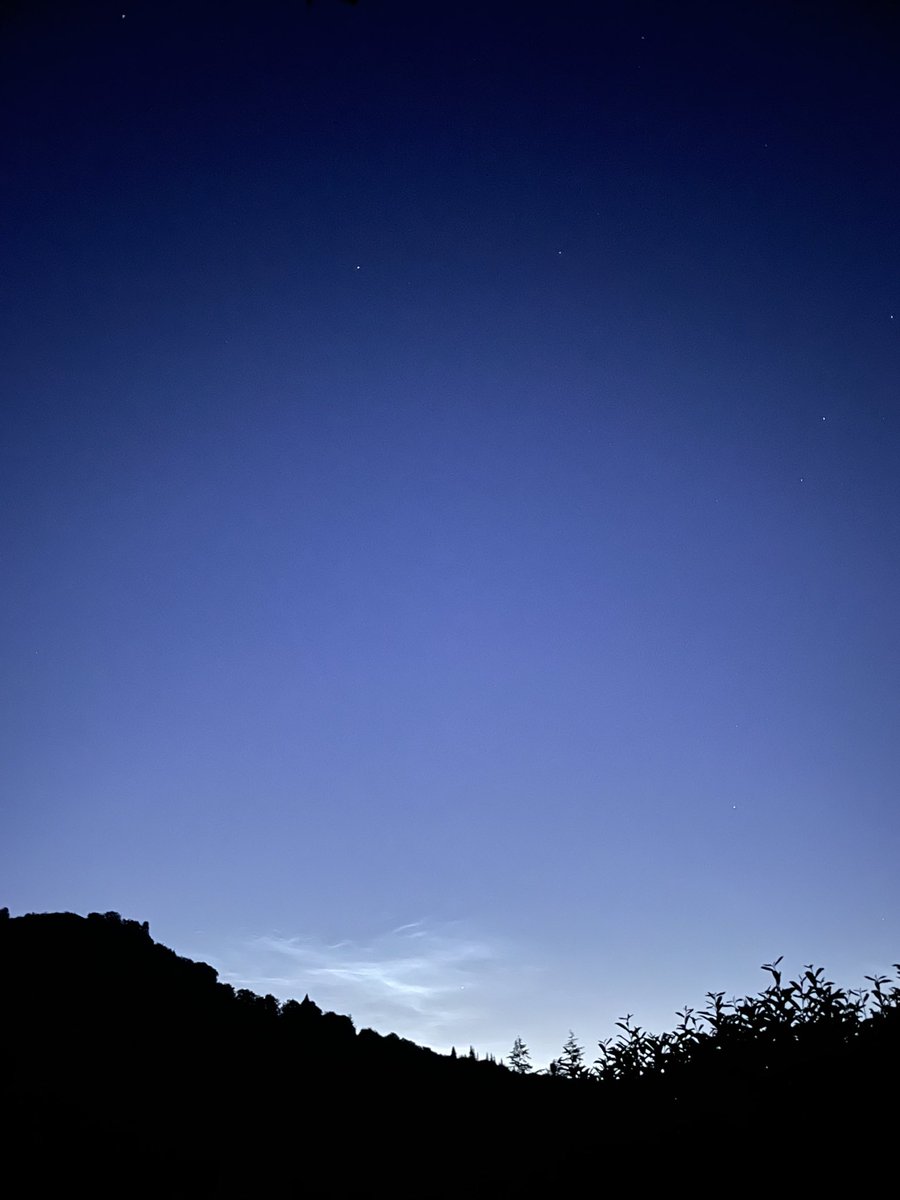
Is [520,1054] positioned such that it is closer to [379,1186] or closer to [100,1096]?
[100,1096]

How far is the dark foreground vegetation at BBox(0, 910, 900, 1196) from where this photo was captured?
610cm

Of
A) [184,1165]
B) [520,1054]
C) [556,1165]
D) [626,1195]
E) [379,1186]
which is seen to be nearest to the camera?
[626,1195]

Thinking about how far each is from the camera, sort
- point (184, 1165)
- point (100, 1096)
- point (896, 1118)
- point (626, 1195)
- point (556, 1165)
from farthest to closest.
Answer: point (100, 1096) → point (184, 1165) → point (556, 1165) → point (626, 1195) → point (896, 1118)

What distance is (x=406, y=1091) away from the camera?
34.1 metres

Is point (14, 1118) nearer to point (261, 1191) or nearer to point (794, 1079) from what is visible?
point (261, 1191)

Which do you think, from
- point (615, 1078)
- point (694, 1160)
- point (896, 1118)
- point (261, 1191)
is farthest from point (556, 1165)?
point (261, 1191)

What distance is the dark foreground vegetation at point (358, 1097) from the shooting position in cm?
610

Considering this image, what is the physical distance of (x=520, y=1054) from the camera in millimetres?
75438

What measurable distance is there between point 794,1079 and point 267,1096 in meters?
42.0

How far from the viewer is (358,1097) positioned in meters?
34.2

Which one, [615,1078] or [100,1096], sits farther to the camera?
[100,1096]

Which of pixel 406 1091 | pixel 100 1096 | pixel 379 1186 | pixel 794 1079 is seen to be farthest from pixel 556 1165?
pixel 100 1096

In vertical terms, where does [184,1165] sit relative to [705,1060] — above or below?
below

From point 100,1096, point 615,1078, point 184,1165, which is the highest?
point 615,1078
